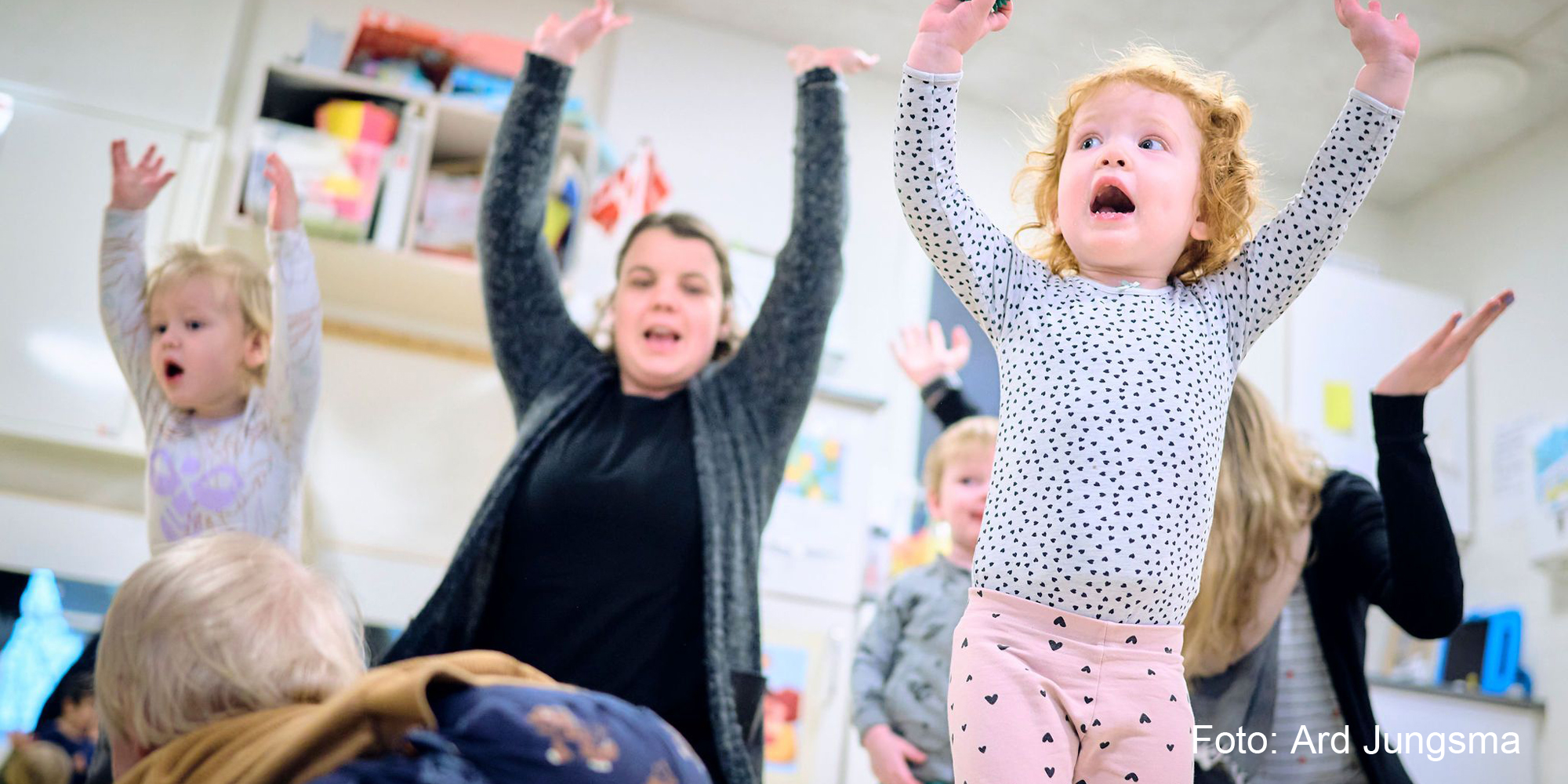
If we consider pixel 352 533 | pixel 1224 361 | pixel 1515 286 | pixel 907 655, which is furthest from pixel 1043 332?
pixel 1515 286

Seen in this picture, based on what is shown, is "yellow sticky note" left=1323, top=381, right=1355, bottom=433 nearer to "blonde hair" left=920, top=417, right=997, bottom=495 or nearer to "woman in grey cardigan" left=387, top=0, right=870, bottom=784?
"blonde hair" left=920, top=417, right=997, bottom=495

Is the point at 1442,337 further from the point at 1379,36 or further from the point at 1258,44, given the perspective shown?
the point at 1258,44

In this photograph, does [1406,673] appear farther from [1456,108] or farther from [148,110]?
[148,110]

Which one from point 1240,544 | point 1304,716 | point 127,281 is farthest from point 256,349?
point 1304,716

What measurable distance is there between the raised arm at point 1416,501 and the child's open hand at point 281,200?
1.33m

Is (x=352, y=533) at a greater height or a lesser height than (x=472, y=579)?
lesser

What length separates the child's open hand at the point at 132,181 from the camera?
1713 millimetres

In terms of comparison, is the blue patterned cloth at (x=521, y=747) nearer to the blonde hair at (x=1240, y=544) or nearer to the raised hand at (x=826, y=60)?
the blonde hair at (x=1240, y=544)

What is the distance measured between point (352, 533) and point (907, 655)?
1535mm

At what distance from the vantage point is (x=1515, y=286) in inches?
148

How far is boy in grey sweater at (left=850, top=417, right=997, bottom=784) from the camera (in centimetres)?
194

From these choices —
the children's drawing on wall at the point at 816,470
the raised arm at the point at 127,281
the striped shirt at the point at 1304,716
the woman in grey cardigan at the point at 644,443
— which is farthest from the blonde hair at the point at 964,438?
the raised arm at the point at 127,281

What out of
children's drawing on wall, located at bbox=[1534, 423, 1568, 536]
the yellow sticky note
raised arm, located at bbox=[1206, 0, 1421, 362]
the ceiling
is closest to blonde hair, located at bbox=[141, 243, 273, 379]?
raised arm, located at bbox=[1206, 0, 1421, 362]

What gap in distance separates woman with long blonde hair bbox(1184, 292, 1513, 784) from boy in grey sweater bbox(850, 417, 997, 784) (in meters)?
0.46
